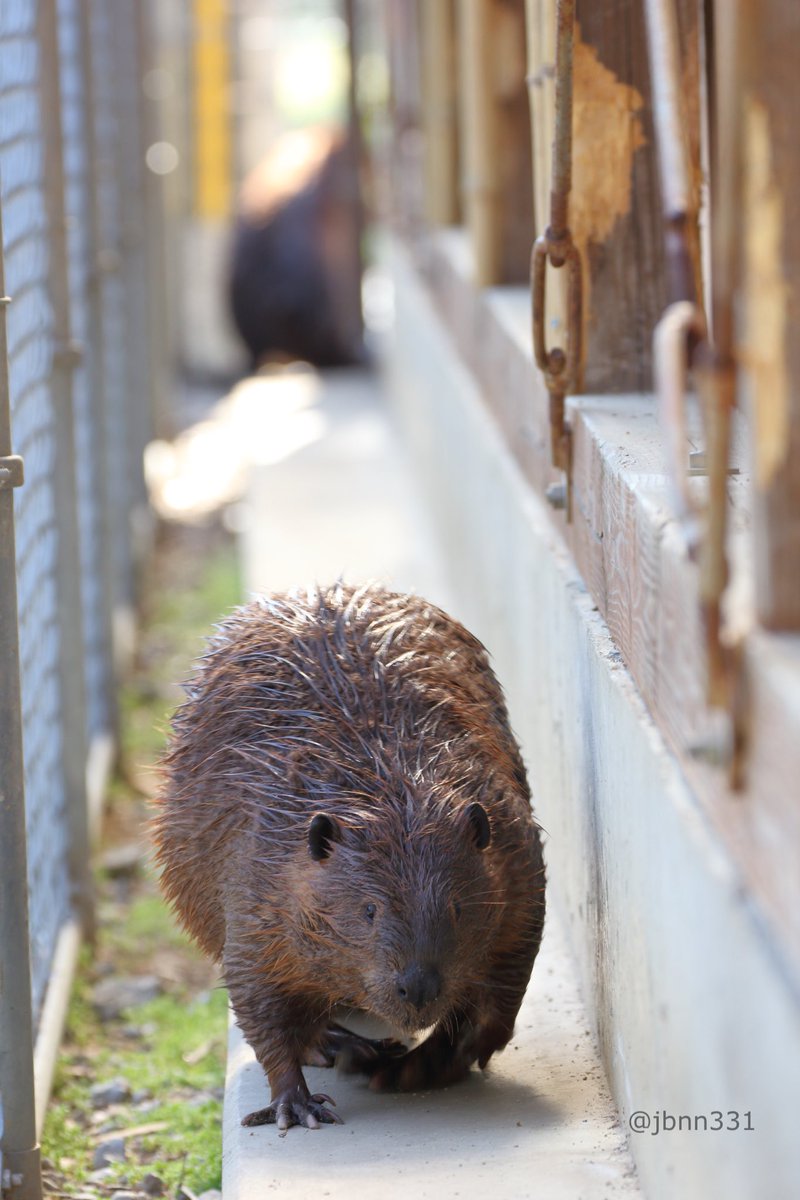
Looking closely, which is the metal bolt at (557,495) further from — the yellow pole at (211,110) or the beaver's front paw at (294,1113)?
the yellow pole at (211,110)

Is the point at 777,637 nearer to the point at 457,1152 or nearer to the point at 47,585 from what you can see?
the point at 457,1152

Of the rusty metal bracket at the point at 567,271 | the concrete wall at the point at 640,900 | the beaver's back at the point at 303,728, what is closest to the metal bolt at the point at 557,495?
the rusty metal bracket at the point at 567,271

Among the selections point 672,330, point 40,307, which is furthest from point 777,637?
point 40,307

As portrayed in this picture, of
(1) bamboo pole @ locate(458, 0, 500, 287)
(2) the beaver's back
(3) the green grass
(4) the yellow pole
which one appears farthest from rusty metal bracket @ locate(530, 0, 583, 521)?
(4) the yellow pole

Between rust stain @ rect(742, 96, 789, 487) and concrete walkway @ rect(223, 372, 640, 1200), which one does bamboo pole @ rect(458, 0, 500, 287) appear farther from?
rust stain @ rect(742, 96, 789, 487)

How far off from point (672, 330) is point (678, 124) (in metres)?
0.43

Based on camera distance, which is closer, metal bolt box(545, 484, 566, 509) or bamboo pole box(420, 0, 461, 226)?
metal bolt box(545, 484, 566, 509)

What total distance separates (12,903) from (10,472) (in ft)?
2.59

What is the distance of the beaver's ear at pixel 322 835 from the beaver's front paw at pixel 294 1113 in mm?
466

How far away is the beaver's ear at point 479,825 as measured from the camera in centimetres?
290

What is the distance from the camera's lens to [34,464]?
4.27 meters

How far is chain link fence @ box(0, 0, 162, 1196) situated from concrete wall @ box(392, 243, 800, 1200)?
107 centimetres

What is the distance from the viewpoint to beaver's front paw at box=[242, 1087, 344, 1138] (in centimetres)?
303

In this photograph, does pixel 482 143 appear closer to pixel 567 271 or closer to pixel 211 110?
pixel 567 271
